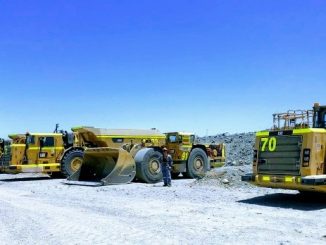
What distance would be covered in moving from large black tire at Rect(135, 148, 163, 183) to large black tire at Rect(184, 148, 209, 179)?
274 cm

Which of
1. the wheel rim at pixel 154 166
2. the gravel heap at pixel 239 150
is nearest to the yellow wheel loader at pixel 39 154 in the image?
the wheel rim at pixel 154 166

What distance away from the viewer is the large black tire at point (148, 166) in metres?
19.9

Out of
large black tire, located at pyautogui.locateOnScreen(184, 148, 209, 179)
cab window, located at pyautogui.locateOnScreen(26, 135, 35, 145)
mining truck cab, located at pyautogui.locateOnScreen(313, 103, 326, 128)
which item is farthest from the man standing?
cab window, located at pyautogui.locateOnScreen(26, 135, 35, 145)

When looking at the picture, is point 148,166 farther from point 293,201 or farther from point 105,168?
point 293,201

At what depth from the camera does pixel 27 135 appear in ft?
77.3

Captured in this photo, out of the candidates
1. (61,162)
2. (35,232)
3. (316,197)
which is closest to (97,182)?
(61,162)

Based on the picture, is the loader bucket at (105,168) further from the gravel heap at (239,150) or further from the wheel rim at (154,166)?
the gravel heap at (239,150)

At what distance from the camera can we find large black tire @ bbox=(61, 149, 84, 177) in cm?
2330

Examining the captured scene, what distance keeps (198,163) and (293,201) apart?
1026 cm

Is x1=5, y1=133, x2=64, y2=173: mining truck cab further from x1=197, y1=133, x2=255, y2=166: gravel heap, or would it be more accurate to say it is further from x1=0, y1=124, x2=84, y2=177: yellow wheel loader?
x1=197, y1=133, x2=255, y2=166: gravel heap

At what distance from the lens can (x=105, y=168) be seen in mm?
20469

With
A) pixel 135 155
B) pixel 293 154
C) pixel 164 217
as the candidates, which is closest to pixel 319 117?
pixel 293 154

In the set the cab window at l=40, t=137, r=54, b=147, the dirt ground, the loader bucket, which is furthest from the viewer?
the cab window at l=40, t=137, r=54, b=147

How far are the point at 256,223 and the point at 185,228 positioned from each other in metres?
1.46
